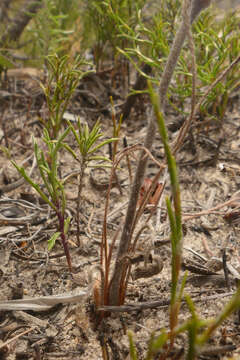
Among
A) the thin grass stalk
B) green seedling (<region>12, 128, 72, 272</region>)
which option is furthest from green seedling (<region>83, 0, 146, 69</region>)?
the thin grass stalk

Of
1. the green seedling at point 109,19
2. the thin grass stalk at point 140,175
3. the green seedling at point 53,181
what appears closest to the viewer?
the thin grass stalk at point 140,175

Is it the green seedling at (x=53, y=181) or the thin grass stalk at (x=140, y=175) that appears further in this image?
the green seedling at (x=53, y=181)

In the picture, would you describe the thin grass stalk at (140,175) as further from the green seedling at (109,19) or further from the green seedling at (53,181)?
the green seedling at (109,19)

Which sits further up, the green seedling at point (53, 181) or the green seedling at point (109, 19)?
the green seedling at point (109, 19)

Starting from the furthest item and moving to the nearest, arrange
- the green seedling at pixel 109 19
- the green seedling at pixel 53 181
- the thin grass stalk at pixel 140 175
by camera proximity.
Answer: the green seedling at pixel 109 19, the green seedling at pixel 53 181, the thin grass stalk at pixel 140 175

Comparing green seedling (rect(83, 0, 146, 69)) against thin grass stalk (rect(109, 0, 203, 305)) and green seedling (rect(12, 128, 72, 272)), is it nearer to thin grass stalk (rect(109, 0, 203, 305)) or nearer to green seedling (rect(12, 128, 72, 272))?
green seedling (rect(12, 128, 72, 272))

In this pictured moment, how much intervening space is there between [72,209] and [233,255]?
2.02 feet

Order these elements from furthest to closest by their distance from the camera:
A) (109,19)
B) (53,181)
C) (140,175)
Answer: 1. (109,19)
2. (53,181)
3. (140,175)

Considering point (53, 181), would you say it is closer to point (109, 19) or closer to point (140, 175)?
point (140, 175)

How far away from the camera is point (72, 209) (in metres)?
1.32

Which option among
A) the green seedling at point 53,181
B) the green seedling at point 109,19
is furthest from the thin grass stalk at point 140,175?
the green seedling at point 109,19

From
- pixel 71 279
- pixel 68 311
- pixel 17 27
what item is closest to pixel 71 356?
pixel 68 311

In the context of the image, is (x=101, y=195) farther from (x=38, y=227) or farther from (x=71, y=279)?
(x=71, y=279)

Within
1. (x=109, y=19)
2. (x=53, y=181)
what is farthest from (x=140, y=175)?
(x=109, y=19)
